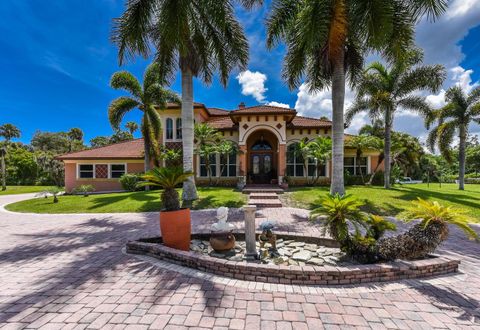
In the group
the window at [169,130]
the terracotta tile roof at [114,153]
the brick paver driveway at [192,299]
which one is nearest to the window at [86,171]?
the terracotta tile roof at [114,153]

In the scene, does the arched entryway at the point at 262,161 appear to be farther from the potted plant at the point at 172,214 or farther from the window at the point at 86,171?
the window at the point at 86,171

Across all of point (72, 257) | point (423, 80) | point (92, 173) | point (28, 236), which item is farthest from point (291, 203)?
point (92, 173)

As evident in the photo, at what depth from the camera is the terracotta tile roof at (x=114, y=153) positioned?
20.5m

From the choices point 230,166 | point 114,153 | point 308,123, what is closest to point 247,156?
point 230,166

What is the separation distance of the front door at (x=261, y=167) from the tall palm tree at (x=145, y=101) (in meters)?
8.54

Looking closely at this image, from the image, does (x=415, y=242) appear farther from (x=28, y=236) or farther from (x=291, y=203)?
(x=28, y=236)

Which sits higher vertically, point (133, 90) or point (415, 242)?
point (133, 90)

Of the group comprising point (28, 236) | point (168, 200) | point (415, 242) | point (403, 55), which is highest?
point (403, 55)

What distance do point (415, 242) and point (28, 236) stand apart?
1171 centimetres

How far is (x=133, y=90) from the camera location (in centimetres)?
1675

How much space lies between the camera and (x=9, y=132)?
49.9 meters

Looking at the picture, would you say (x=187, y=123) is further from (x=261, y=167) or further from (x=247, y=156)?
(x=261, y=167)

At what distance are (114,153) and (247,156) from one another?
13.4 m

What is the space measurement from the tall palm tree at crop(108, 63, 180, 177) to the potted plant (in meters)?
12.5
